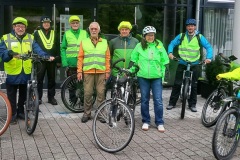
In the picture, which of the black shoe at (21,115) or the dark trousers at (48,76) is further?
the dark trousers at (48,76)

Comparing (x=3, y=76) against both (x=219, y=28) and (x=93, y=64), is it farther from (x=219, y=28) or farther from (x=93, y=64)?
(x=219, y=28)

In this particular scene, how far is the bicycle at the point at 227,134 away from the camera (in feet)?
15.8

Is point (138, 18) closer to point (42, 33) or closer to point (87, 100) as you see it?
point (42, 33)

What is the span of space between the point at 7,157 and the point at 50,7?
5.29 metres

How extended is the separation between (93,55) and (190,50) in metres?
2.23

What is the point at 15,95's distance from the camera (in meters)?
6.57

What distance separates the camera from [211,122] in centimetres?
661

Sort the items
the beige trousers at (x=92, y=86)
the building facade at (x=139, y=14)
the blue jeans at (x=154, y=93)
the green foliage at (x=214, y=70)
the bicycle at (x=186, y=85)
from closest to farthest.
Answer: the blue jeans at (x=154, y=93) → the beige trousers at (x=92, y=86) → the bicycle at (x=186, y=85) → the green foliage at (x=214, y=70) → the building facade at (x=139, y=14)

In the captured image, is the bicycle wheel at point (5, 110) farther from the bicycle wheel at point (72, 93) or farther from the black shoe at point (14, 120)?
the bicycle wheel at point (72, 93)

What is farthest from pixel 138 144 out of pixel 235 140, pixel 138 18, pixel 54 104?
pixel 138 18

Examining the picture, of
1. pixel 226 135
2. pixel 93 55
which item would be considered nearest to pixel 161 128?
pixel 226 135

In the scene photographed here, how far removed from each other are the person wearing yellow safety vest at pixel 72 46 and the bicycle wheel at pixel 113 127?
88.4 inches

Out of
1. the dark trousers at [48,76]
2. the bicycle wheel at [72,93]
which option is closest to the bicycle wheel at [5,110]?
the bicycle wheel at [72,93]

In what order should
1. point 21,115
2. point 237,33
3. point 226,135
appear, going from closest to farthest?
point 226,135
point 21,115
point 237,33
